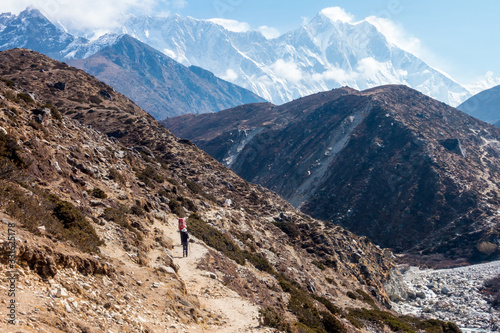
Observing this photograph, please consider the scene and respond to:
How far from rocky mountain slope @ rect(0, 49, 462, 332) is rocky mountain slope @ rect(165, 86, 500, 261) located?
44533 millimetres

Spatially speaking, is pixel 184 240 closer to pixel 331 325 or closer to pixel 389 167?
pixel 331 325

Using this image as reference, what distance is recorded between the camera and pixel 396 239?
75625 mm

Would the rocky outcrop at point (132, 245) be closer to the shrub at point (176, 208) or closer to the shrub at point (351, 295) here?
the shrub at point (176, 208)

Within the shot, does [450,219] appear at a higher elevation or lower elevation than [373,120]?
lower

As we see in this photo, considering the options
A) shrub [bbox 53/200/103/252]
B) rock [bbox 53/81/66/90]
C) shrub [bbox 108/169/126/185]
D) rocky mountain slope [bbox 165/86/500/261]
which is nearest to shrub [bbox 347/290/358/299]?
shrub [bbox 108/169/126/185]

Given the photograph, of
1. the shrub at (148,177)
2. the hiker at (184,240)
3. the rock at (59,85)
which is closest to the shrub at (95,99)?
the rock at (59,85)

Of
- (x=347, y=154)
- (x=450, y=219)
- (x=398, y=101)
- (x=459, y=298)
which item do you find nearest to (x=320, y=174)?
(x=347, y=154)

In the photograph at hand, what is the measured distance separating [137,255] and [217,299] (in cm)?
408

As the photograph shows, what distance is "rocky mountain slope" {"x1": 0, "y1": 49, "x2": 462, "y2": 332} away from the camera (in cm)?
800

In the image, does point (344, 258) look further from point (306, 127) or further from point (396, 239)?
point (306, 127)

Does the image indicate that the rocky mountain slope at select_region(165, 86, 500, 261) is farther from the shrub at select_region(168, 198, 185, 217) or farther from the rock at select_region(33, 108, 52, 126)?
the rock at select_region(33, 108, 52, 126)

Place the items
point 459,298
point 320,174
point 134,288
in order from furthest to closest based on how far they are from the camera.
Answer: point 320,174 → point 459,298 → point 134,288

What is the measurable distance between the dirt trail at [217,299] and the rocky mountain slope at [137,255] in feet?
0.23

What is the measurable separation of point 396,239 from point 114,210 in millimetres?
75181
